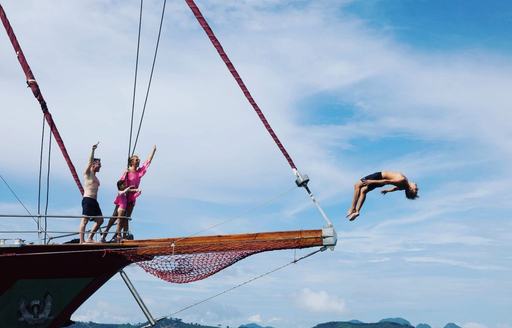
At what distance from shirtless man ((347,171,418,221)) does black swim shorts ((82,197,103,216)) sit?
630 centimetres

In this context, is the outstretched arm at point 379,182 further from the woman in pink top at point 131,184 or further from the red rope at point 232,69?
the woman in pink top at point 131,184

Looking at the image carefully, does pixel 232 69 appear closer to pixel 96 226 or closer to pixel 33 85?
pixel 96 226

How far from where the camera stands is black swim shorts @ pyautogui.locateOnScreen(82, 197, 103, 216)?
54.6 ft

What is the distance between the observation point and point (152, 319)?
1778 cm

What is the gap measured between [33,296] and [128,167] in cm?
399

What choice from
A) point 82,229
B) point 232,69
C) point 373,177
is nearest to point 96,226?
point 82,229

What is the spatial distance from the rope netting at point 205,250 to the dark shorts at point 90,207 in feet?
3.61

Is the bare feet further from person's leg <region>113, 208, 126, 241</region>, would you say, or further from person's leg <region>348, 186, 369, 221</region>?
person's leg <region>113, 208, 126, 241</region>

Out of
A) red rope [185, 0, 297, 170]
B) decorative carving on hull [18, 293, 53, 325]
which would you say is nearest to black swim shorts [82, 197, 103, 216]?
decorative carving on hull [18, 293, 53, 325]

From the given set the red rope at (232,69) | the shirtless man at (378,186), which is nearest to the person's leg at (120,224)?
the red rope at (232,69)

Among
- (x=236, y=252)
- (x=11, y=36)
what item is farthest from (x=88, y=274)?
(x=11, y=36)

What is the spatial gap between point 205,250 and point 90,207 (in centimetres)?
321

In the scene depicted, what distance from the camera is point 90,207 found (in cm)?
1670

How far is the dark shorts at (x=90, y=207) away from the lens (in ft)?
54.6
